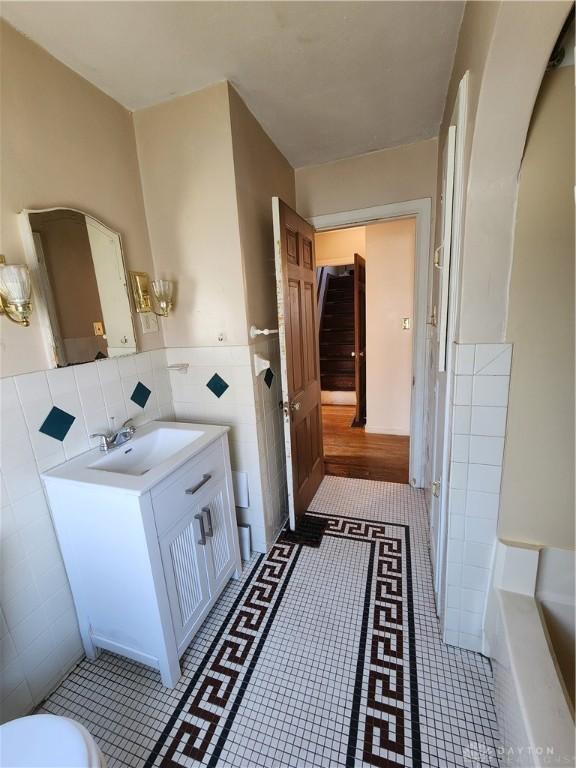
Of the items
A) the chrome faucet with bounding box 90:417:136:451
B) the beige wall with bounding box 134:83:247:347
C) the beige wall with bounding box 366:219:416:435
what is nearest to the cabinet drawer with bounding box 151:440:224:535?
the chrome faucet with bounding box 90:417:136:451

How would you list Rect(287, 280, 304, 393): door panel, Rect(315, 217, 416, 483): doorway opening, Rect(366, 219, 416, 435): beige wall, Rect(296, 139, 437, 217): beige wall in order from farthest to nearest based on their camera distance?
Rect(366, 219, 416, 435): beige wall, Rect(315, 217, 416, 483): doorway opening, Rect(296, 139, 437, 217): beige wall, Rect(287, 280, 304, 393): door panel

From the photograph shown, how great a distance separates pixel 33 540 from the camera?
1219 mm

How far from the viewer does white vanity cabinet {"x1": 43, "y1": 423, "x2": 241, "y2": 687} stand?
3.73 ft

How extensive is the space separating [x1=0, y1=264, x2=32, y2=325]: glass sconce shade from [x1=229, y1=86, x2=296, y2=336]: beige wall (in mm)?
896

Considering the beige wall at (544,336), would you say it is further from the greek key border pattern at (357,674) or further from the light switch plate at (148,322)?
the light switch plate at (148,322)

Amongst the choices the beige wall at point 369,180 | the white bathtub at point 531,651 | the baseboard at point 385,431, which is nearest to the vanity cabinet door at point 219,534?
the white bathtub at point 531,651

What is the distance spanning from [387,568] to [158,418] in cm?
154

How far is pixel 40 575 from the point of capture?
49.1 inches

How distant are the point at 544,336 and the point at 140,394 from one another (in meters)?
1.75

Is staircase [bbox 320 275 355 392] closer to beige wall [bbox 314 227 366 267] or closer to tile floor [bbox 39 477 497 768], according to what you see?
beige wall [bbox 314 227 366 267]

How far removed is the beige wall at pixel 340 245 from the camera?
4.42 metres

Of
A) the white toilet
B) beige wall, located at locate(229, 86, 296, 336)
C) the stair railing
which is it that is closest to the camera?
the white toilet

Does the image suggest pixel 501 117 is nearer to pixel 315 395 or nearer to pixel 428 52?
pixel 428 52

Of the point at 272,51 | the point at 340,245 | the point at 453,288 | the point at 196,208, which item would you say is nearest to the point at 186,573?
the point at 453,288
